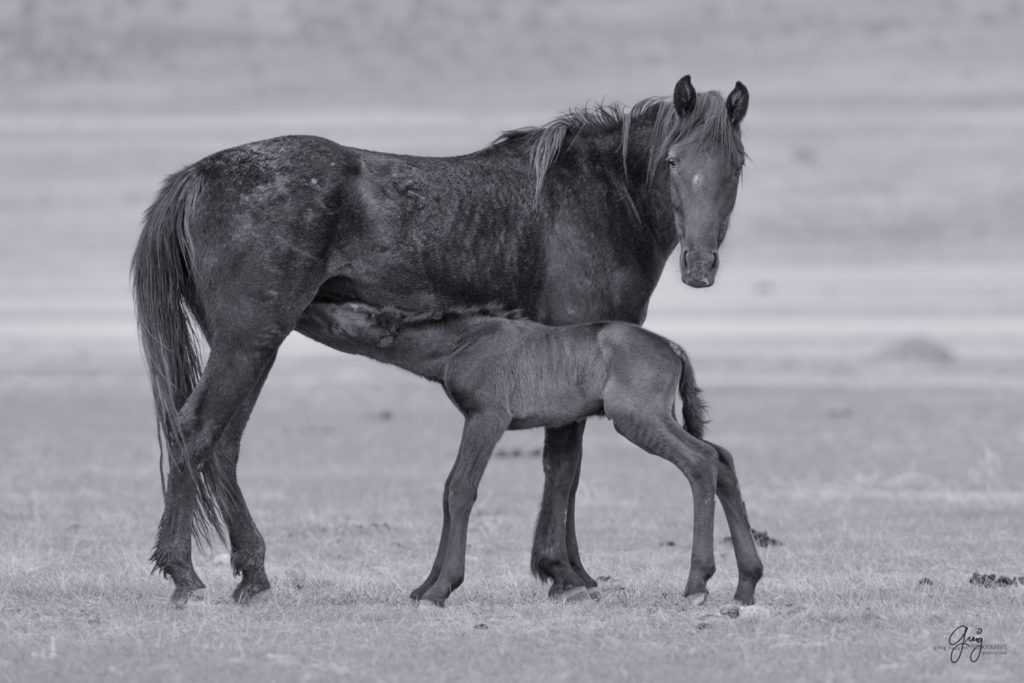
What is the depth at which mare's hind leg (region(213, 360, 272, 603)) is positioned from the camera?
354 inches

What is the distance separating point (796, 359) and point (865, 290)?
15.9 metres

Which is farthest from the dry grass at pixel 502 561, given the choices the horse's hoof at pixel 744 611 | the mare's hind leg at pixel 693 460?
the mare's hind leg at pixel 693 460

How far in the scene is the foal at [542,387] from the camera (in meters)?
8.72

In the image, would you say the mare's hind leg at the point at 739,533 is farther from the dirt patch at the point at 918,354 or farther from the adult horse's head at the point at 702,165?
the dirt patch at the point at 918,354

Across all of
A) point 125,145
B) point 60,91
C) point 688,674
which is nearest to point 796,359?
point 688,674

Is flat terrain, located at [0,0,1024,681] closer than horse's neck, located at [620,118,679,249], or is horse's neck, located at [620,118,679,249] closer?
flat terrain, located at [0,0,1024,681]

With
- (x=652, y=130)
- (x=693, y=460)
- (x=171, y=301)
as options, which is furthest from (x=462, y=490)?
(x=652, y=130)

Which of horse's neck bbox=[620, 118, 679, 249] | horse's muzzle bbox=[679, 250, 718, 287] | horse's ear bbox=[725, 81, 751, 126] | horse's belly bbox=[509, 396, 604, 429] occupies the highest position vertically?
horse's ear bbox=[725, 81, 751, 126]

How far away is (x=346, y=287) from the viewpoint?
900 cm

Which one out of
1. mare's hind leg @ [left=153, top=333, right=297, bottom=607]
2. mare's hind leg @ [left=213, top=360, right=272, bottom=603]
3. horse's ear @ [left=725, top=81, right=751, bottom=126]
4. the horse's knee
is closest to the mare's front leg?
the horse's knee

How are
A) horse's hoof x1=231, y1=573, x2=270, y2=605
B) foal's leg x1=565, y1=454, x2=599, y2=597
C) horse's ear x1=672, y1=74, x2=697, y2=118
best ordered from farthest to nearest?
1. foal's leg x1=565, y1=454, x2=599, y2=597
2. horse's ear x1=672, y1=74, x2=697, y2=118
3. horse's hoof x1=231, y1=573, x2=270, y2=605

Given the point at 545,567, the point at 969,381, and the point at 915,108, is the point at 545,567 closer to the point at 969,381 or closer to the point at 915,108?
the point at 969,381

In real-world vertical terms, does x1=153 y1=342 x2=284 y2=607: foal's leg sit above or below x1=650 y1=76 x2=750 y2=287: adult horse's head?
below

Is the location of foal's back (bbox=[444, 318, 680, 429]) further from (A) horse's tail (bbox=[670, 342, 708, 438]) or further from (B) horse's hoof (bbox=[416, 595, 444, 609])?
(B) horse's hoof (bbox=[416, 595, 444, 609])
